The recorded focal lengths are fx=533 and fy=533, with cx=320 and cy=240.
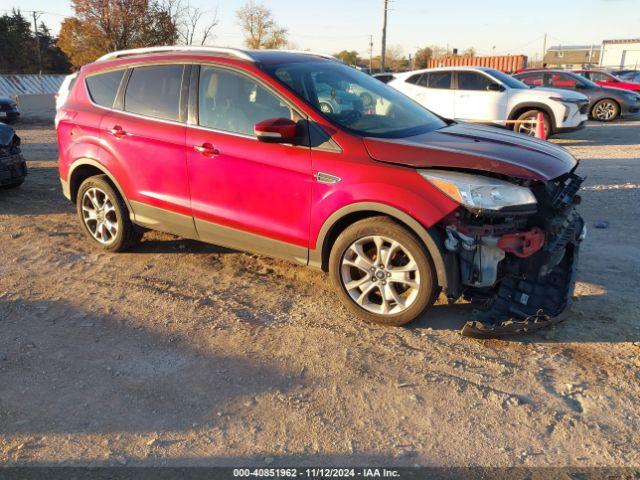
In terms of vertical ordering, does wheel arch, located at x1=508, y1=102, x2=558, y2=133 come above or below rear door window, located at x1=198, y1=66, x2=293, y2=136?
below

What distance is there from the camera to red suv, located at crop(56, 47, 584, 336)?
11.4 feet

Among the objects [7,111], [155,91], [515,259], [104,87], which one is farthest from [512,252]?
[7,111]

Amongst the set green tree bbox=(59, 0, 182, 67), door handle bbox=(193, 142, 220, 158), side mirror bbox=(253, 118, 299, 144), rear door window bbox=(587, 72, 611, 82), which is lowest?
door handle bbox=(193, 142, 220, 158)

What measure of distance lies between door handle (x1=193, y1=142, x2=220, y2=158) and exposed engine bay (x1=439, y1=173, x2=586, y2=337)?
1883 mm

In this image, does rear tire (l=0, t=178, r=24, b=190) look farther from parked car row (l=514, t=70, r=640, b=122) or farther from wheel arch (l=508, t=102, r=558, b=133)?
parked car row (l=514, t=70, r=640, b=122)

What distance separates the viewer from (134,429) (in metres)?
2.79

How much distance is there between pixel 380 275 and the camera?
12.3 ft

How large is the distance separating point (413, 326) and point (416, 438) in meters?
1.19

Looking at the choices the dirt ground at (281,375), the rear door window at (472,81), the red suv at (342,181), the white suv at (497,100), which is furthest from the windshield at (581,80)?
the red suv at (342,181)

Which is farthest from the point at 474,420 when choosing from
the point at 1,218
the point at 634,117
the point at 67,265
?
the point at 634,117

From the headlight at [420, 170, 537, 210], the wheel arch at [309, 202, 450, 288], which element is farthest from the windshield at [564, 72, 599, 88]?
the wheel arch at [309, 202, 450, 288]

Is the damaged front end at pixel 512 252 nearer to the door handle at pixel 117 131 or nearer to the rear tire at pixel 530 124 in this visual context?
the door handle at pixel 117 131

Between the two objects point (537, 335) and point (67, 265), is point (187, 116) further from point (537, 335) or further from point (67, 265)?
point (537, 335)

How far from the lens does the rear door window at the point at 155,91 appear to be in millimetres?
4559
